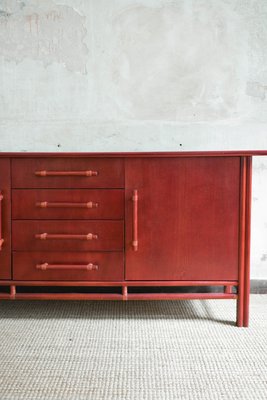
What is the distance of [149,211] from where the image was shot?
6.33 ft

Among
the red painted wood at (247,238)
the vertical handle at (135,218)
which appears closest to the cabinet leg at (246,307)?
the red painted wood at (247,238)

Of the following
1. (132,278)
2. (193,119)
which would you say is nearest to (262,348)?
(132,278)

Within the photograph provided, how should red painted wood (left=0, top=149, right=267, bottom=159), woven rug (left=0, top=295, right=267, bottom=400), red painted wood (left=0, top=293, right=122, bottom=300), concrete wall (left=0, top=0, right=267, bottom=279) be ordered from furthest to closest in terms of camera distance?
1. concrete wall (left=0, top=0, right=267, bottom=279)
2. red painted wood (left=0, top=293, right=122, bottom=300)
3. red painted wood (left=0, top=149, right=267, bottom=159)
4. woven rug (left=0, top=295, right=267, bottom=400)

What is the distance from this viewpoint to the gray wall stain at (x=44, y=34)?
7.98ft

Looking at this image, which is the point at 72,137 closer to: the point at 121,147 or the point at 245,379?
the point at 121,147

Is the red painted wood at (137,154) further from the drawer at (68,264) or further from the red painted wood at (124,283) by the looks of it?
the red painted wood at (124,283)

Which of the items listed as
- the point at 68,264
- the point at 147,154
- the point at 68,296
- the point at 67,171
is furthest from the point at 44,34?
the point at 68,296

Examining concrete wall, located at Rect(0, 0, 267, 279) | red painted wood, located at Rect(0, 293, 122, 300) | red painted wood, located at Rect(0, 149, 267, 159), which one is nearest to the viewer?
red painted wood, located at Rect(0, 149, 267, 159)

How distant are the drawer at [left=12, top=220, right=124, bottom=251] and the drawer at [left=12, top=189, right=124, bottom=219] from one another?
3cm

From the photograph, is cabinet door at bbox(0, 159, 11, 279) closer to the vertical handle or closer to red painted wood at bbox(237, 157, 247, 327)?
the vertical handle

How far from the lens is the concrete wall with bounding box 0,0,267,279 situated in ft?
7.96

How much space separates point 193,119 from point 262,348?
4.48 feet

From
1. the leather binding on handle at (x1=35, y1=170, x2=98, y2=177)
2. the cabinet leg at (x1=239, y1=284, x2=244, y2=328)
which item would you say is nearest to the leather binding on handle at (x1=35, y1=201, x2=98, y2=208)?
the leather binding on handle at (x1=35, y1=170, x2=98, y2=177)

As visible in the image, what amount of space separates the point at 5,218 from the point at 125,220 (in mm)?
582
